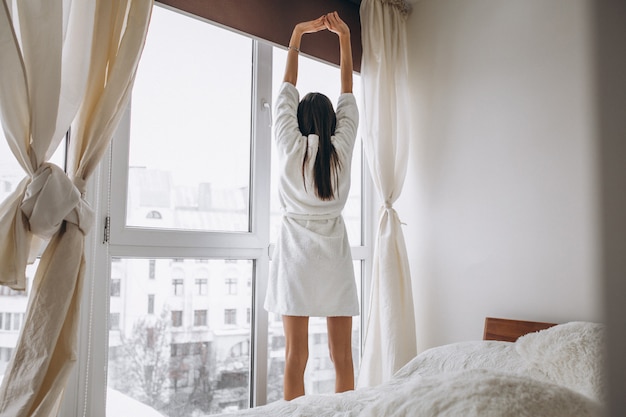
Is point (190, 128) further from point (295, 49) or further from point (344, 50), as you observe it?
point (344, 50)

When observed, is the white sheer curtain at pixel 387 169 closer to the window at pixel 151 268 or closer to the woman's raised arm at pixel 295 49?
the woman's raised arm at pixel 295 49

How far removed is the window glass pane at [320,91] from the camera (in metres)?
2.46

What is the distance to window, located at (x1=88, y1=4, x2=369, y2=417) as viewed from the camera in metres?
1.95

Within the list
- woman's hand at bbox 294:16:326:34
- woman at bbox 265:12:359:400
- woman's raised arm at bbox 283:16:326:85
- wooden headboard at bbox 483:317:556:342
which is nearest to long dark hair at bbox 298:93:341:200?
woman at bbox 265:12:359:400

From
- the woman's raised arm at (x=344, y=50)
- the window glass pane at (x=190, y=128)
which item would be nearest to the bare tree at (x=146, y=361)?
the window glass pane at (x=190, y=128)

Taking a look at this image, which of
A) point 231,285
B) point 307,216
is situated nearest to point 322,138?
point 307,216

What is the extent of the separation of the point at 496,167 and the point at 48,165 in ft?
6.42

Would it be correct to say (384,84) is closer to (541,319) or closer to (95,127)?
(541,319)

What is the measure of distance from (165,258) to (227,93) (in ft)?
2.76

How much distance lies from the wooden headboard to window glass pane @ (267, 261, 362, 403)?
0.78 meters

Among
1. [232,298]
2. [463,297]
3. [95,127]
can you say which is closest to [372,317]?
[463,297]

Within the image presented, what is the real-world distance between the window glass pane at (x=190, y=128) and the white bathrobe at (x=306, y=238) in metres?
0.36

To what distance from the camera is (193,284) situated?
6.98 feet

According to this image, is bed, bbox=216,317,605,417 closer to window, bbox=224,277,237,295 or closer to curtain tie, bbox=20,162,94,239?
curtain tie, bbox=20,162,94,239
